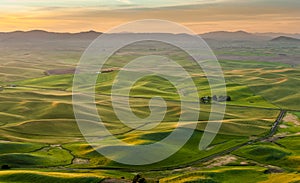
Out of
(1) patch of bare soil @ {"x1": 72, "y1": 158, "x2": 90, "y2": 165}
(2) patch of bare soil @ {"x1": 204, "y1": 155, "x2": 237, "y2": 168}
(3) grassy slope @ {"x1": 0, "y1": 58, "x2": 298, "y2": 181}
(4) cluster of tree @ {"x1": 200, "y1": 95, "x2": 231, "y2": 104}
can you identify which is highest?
(4) cluster of tree @ {"x1": 200, "y1": 95, "x2": 231, "y2": 104}

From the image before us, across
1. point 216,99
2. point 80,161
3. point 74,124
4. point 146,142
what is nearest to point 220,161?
point 146,142

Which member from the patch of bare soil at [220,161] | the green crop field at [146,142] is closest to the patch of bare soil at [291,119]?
the green crop field at [146,142]

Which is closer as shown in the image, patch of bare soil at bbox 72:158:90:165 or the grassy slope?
patch of bare soil at bbox 72:158:90:165

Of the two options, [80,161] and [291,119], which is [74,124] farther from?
[291,119]

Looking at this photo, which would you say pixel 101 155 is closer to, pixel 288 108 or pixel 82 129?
pixel 82 129

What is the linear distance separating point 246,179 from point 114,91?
416ft

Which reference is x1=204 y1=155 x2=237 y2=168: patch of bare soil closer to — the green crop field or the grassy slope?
the green crop field

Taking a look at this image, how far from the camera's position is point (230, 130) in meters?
110

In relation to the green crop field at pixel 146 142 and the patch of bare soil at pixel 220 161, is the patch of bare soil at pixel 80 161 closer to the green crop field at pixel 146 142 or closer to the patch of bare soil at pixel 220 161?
the green crop field at pixel 146 142

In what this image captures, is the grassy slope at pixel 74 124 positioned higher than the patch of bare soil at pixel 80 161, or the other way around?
the grassy slope at pixel 74 124

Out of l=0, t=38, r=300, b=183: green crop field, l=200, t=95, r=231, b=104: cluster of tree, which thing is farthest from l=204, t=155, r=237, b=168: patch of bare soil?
l=200, t=95, r=231, b=104: cluster of tree

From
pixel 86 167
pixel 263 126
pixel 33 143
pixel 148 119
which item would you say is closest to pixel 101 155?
pixel 86 167

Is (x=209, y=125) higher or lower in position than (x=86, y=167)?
higher

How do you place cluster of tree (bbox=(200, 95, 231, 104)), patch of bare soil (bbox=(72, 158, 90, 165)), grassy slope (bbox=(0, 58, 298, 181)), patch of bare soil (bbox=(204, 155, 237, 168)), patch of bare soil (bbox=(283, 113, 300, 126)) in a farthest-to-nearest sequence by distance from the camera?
cluster of tree (bbox=(200, 95, 231, 104))
patch of bare soil (bbox=(283, 113, 300, 126))
grassy slope (bbox=(0, 58, 298, 181))
patch of bare soil (bbox=(204, 155, 237, 168))
patch of bare soil (bbox=(72, 158, 90, 165))
